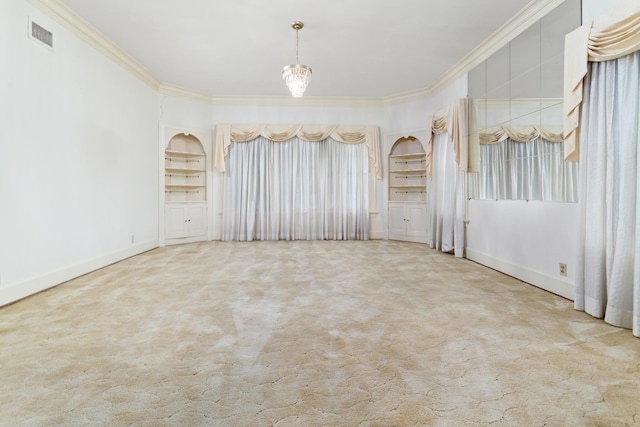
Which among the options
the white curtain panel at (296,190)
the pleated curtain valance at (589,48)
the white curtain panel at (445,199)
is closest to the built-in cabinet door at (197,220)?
the white curtain panel at (296,190)

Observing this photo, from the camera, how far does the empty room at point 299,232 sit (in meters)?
1.88

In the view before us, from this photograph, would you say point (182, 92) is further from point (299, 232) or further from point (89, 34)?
point (299, 232)

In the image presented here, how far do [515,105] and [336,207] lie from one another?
14.0ft

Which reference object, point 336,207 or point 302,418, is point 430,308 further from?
point 336,207

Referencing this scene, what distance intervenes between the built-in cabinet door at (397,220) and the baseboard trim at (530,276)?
94.8 inches

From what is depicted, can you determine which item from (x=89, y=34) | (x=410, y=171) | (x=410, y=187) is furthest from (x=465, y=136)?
(x=89, y=34)

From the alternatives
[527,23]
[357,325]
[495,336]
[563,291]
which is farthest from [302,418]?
[527,23]

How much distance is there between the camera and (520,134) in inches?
162

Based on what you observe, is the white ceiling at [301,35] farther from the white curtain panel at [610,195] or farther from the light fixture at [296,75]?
the white curtain panel at [610,195]

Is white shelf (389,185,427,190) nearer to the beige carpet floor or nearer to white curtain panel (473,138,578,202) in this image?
white curtain panel (473,138,578,202)

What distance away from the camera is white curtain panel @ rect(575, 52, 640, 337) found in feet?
8.61

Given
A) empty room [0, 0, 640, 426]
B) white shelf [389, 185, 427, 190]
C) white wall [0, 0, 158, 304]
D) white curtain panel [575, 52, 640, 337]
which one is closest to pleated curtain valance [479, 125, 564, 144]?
empty room [0, 0, 640, 426]

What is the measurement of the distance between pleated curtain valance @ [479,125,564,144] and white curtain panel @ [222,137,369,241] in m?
3.30

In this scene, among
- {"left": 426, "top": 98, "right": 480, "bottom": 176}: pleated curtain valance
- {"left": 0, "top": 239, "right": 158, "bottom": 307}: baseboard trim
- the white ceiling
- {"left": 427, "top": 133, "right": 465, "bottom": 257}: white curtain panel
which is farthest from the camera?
{"left": 427, "top": 133, "right": 465, "bottom": 257}: white curtain panel
